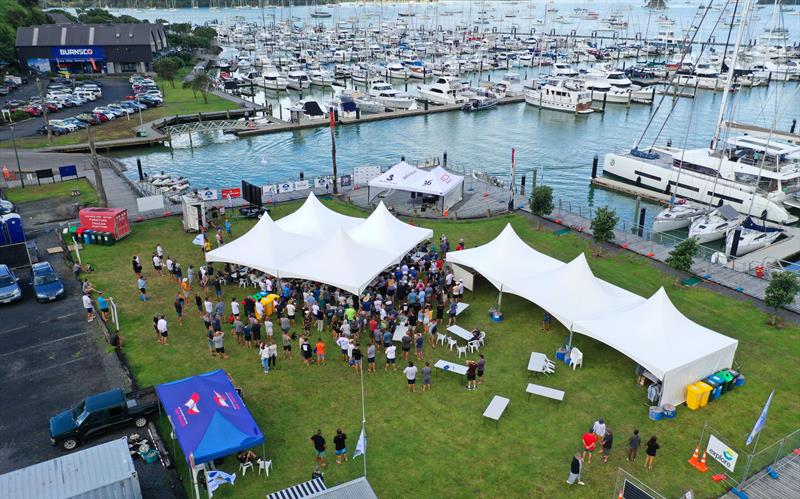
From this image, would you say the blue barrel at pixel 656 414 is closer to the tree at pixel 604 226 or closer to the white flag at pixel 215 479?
the white flag at pixel 215 479

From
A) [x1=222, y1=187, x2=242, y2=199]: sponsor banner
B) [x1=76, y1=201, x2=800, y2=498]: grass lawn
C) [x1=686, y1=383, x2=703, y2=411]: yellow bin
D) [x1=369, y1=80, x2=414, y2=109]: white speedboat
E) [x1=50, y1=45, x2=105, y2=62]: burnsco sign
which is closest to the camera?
[x1=76, y1=201, x2=800, y2=498]: grass lawn

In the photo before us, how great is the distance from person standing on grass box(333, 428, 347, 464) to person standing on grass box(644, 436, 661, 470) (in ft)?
25.6

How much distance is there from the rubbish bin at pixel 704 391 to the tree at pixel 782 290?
674 cm

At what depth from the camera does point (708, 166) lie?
39.8 m

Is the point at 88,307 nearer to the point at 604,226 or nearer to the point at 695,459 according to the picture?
the point at 695,459

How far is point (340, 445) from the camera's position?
1492cm

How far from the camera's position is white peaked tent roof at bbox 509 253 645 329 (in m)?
20.1

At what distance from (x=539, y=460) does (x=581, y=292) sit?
24.1 ft

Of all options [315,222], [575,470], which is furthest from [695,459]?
[315,222]

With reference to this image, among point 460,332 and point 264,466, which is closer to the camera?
point 264,466

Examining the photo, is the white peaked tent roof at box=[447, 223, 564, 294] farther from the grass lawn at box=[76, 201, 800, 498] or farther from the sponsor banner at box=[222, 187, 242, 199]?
the sponsor banner at box=[222, 187, 242, 199]

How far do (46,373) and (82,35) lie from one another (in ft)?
283

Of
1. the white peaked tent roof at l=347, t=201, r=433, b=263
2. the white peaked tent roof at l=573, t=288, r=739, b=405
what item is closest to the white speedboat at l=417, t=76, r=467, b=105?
the white peaked tent roof at l=347, t=201, r=433, b=263

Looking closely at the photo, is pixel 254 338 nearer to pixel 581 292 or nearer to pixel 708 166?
pixel 581 292
